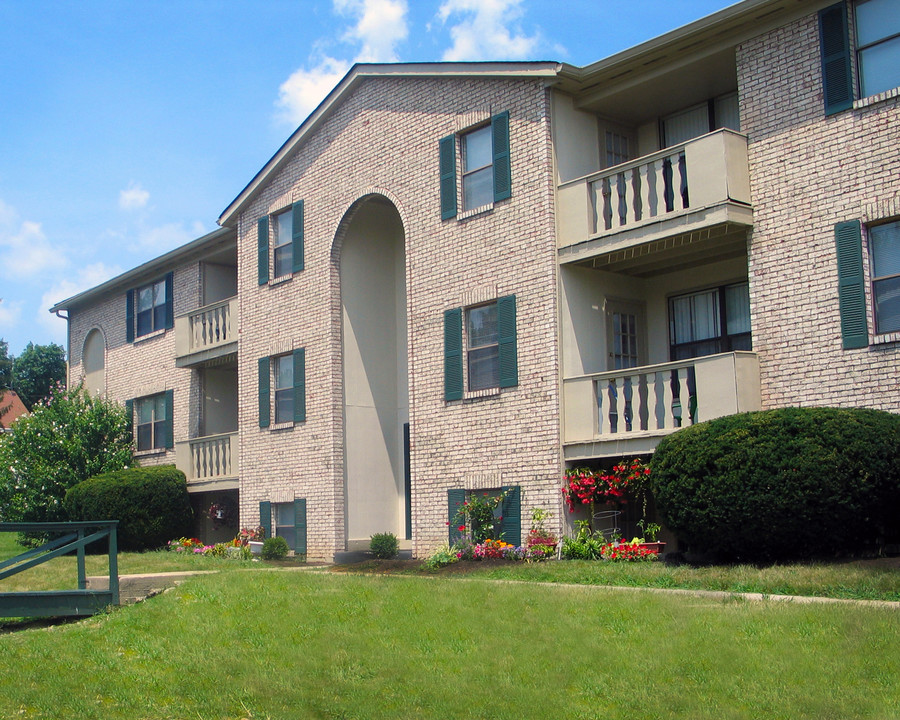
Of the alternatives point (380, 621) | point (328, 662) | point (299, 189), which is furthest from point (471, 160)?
point (328, 662)

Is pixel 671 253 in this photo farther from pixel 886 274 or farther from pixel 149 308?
pixel 149 308

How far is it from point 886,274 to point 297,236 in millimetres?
13140

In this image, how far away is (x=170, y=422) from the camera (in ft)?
93.6

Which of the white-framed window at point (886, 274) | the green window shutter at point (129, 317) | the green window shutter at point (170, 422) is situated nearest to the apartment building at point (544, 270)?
the white-framed window at point (886, 274)

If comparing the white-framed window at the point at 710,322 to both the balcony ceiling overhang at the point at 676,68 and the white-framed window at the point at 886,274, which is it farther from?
the balcony ceiling overhang at the point at 676,68

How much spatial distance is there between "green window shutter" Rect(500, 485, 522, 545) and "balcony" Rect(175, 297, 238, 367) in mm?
9895

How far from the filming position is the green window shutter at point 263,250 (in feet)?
79.6

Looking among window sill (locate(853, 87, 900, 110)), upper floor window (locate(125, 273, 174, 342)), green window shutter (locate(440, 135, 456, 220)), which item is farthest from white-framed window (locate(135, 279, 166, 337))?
window sill (locate(853, 87, 900, 110))

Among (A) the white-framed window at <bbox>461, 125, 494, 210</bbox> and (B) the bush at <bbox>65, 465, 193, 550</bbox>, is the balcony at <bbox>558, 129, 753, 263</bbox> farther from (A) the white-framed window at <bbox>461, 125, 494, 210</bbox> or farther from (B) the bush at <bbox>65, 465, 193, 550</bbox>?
(B) the bush at <bbox>65, 465, 193, 550</bbox>

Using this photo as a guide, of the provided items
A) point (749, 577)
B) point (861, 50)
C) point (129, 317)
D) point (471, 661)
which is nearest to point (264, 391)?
point (129, 317)

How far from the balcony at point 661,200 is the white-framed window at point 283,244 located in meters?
8.27

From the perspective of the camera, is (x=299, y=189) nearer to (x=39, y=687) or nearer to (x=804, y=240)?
(x=804, y=240)

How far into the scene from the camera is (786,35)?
1531 centimetres

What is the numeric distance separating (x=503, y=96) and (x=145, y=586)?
10045mm
